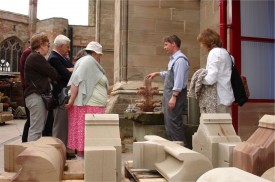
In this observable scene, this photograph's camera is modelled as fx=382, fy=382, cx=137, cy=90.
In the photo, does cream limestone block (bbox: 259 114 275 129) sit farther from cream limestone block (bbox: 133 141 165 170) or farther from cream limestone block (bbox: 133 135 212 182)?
cream limestone block (bbox: 133 141 165 170)

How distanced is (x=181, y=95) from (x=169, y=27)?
2835 millimetres

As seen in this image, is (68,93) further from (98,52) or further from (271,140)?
(271,140)

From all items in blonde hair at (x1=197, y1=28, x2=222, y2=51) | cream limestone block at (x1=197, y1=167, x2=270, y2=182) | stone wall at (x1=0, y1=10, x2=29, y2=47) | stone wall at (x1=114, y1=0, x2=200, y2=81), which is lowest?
cream limestone block at (x1=197, y1=167, x2=270, y2=182)

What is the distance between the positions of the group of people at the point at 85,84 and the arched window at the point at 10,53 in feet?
95.4

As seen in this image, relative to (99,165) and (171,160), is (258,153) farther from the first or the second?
(99,165)

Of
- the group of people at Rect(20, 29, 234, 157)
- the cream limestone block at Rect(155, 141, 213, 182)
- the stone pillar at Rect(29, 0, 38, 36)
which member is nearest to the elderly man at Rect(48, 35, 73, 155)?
the group of people at Rect(20, 29, 234, 157)

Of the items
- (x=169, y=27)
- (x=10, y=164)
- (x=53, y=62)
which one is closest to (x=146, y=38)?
(x=169, y=27)

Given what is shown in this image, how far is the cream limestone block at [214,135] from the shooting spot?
85.9 inches

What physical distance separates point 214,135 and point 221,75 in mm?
1365

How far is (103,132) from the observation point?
2.07 meters

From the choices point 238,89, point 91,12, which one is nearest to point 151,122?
point 238,89

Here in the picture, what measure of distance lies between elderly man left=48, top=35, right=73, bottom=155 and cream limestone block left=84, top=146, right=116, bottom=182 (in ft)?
8.27

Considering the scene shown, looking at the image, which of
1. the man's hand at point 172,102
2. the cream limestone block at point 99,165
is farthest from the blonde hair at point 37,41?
Result: the cream limestone block at point 99,165

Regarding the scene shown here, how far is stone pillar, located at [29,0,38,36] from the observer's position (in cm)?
3480
